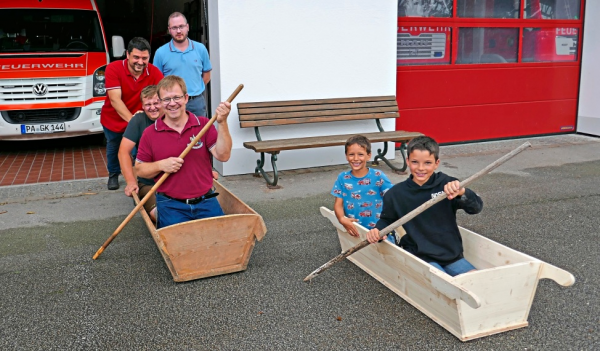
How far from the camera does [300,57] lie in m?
8.12

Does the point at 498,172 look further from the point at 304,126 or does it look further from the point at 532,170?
the point at 304,126

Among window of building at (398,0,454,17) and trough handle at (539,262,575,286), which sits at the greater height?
window of building at (398,0,454,17)

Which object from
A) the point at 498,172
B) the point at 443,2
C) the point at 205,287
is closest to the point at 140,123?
the point at 205,287

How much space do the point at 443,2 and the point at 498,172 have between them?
9.82 ft

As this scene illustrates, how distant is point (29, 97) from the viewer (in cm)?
962

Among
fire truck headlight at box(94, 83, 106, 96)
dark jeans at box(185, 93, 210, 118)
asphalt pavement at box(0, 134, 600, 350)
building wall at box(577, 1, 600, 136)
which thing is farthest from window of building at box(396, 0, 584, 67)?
fire truck headlight at box(94, 83, 106, 96)

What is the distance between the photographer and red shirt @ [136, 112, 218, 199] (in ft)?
15.4

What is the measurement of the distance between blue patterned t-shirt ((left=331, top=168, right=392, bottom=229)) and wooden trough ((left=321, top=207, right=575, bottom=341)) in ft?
2.20

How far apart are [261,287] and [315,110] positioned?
164 inches

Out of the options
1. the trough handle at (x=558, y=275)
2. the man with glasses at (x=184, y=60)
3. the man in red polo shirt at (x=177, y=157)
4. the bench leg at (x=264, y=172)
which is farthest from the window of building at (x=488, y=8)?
the trough handle at (x=558, y=275)

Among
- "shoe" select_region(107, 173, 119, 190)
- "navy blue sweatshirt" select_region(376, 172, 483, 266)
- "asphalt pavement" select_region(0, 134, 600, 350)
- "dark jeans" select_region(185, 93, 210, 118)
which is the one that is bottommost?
"asphalt pavement" select_region(0, 134, 600, 350)

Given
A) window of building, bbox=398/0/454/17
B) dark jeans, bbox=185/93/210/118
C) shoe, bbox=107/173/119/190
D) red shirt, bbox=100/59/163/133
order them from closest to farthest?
red shirt, bbox=100/59/163/133 < dark jeans, bbox=185/93/210/118 < shoe, bbox=107/173/119/190 < window of building, bbox=398/0/454/17

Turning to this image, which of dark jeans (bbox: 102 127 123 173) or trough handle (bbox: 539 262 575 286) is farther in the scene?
dark jeans (bbox: 102 127 123 173)

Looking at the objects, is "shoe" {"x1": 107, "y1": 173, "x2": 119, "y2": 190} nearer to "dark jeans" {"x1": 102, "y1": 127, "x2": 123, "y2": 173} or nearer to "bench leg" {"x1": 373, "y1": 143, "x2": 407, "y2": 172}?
"dark jeans" {"x1": 102, "y1": 127, "x2": 123, "y2": 173}
